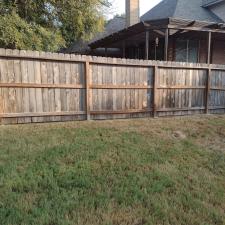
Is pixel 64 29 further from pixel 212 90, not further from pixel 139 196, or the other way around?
pixel 139 196

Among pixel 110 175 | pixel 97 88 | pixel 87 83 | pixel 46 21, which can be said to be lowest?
pixel 110 175

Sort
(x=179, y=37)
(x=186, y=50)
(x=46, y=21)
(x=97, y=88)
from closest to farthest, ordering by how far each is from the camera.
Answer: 1. (x=97, y=88)
2. (x=46, y=21)
3. (x=179, y=37)
4. (x=186, y=50)

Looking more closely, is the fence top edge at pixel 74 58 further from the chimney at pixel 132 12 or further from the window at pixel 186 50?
the chimney at pixel 132 12

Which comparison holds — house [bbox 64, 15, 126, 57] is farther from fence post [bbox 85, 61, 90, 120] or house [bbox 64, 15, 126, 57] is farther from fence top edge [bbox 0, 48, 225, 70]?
fence post [bbox 85, 61, 90, 120]

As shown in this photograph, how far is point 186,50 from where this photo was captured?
14758 mm

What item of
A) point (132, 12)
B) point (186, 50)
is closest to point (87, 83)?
point (186, 50)

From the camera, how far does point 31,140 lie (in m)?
5.64

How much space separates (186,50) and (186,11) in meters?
2.31

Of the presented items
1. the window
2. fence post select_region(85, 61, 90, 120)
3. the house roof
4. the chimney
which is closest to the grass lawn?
fence post select_region(85, 61, 90, 120)

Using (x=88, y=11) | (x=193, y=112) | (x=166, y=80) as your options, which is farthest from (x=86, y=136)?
(x=88, y=11)

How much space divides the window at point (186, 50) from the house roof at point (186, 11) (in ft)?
4.23

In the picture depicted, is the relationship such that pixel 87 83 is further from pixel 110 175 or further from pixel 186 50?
pixel 186 50

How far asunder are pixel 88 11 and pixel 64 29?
154 cm

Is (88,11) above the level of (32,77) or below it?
above
